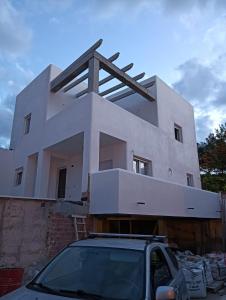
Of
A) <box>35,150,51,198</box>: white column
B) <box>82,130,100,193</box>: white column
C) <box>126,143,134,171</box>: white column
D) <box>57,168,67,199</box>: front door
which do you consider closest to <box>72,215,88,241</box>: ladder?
<box>82,130,100,193</box>: white column

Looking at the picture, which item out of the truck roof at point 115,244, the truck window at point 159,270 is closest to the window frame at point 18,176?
the truck roof at point 115,244

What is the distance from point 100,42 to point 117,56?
3.97 ft

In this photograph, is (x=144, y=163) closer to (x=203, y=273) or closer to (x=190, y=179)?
(x=190, y=179)

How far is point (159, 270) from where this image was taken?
3.55 metres

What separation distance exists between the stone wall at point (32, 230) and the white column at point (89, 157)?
1.38m

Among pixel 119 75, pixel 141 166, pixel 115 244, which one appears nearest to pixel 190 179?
pixel 141 166

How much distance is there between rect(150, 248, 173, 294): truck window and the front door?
1024cm

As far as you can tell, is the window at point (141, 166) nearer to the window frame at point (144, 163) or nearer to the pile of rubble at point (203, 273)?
the window frame at point (144, 163)

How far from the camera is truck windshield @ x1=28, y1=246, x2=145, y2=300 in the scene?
286cm

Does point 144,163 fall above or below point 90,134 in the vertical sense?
below

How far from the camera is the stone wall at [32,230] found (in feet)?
22.0

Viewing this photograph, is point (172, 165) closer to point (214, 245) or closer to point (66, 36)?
point (214, 245)

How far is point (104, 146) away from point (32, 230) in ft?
18.7

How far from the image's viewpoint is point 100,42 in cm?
1068
